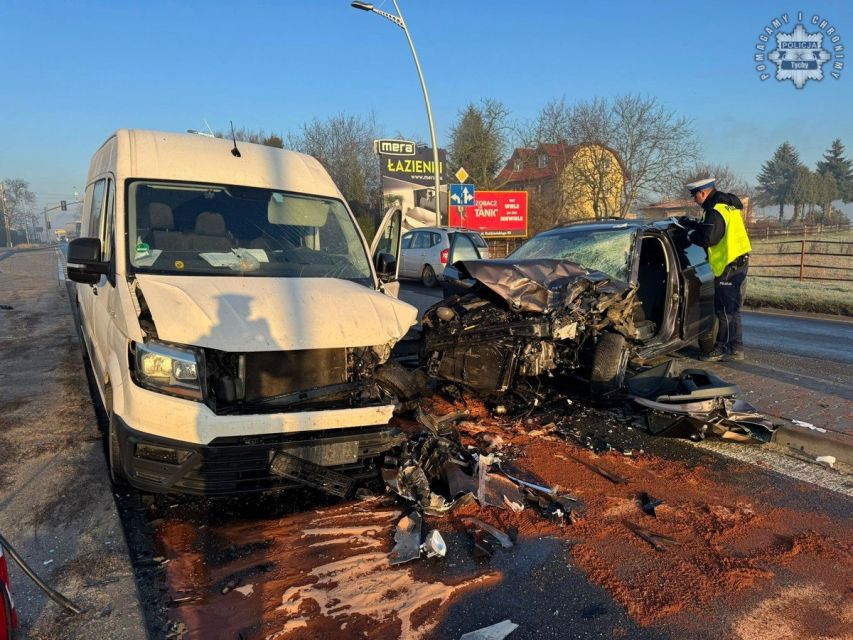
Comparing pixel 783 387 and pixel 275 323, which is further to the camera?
pixel 783 387

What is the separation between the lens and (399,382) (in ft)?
15.2

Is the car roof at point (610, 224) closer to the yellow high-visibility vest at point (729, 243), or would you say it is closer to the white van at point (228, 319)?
the yellow high-visibility vest at point (729, 243)

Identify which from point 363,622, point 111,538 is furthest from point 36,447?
point 363,622

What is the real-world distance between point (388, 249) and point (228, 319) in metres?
2.37

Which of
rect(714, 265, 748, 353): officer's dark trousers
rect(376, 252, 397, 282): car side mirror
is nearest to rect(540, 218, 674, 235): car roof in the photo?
rect(714, 265, 748, 353): officer's dark trousers

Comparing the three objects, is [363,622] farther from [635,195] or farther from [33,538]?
[635,195]

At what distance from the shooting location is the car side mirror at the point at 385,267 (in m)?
4.98

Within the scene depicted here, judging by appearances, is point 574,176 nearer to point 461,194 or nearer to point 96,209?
point 461,194

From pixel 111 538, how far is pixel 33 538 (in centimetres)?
45

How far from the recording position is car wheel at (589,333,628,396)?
522cm

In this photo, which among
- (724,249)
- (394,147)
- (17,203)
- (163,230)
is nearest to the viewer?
(163,230)

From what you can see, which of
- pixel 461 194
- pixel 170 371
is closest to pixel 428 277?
pixel 461 194

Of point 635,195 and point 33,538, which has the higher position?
point 635,195

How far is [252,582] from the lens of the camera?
9.46 ft
